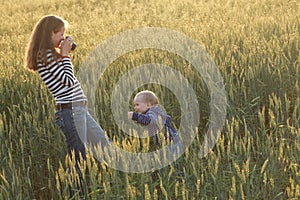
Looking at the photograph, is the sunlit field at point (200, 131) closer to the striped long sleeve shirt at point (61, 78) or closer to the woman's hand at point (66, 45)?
the striped long sleeve shirt at point (61, 78)

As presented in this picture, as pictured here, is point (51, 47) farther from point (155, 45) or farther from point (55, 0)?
point (55, 0)

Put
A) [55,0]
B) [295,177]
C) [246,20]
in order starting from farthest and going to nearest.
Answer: [55,0] < [246,20] < [295,177]

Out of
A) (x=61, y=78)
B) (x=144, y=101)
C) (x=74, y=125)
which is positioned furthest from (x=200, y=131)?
(x=61, y=78)

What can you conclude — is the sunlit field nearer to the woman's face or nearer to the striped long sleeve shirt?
the striped long sleeve shirt

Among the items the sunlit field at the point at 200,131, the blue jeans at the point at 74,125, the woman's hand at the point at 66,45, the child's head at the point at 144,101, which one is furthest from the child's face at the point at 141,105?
the woman's hand at the point at 66,45

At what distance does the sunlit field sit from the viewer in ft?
8.51

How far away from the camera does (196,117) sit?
376cm

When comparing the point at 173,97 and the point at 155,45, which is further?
the point at 155,45

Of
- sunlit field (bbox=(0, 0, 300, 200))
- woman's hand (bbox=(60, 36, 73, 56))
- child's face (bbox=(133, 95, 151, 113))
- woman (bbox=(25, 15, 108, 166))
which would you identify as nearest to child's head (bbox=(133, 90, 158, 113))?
child's face (bbox=(133, 95, 151, 113))

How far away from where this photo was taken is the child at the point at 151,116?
326 centimetres

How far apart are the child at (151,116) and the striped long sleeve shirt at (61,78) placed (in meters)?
0.39

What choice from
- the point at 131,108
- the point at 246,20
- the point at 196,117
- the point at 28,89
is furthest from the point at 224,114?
the point at 246,20

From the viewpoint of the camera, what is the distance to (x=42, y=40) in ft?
10.9

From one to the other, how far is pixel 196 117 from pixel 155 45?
2.12 meters
